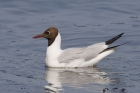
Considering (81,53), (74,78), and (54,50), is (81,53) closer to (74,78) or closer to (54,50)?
(54,50)

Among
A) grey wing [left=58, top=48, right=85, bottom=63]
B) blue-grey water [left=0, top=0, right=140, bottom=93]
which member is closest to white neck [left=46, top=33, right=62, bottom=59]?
grey wing [left=58, top=48, right=85, bottom=63]

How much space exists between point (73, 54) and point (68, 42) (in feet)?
7.85

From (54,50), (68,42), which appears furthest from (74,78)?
(68,42)

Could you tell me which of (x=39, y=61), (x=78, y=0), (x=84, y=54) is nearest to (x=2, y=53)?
(x=39, y=61)

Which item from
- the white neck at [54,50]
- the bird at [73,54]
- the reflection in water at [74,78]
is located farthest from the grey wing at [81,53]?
the reflection in water at [74,78]

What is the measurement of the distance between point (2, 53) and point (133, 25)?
17.1 ft

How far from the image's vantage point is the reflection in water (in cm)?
1155

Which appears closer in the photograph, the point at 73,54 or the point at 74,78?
the point at 74,78

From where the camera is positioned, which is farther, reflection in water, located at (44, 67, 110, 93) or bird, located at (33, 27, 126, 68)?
bird, located at (33, 27, 126, 68)

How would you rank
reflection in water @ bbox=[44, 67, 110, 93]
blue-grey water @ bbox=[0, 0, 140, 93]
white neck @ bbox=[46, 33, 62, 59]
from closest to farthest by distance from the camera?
reflection in water @ bbox=[44, 67, 110, 93] < blue-grey water @ bbox=[0, 0, 140, 93] < white neck @ bbox=[46, 33, 62, 59]

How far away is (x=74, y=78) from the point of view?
1254 centimetres

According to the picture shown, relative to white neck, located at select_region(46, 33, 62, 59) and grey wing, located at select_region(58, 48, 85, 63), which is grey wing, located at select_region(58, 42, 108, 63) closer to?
grey wing, located at select_region(58, 48, 85, 63)

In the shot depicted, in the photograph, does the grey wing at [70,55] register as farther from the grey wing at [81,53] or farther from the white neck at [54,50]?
the white neck at [54,50]

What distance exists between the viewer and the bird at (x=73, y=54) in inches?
550
